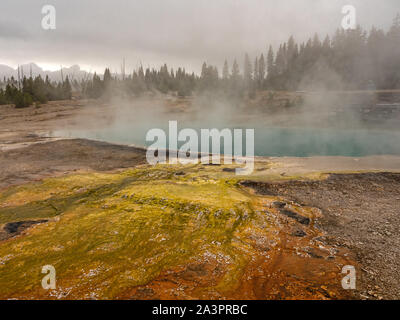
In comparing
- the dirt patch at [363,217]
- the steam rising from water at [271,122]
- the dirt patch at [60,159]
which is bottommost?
the dirt patch at [363,217]

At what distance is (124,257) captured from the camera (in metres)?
4.93

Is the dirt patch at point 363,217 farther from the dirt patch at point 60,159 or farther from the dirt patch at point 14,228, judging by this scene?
the dirt patch at point 60,159

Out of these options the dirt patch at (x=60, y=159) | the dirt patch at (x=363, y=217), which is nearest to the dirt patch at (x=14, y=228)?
the dirt patch at (x=60, y=159)

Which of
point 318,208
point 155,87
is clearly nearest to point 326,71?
point 155,87

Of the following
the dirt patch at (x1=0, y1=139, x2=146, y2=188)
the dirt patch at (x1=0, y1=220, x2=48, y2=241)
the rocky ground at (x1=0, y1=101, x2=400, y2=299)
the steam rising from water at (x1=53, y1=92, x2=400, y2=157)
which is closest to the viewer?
the rocky ground at (x1=0, y1=101, x2=400, y2=299)

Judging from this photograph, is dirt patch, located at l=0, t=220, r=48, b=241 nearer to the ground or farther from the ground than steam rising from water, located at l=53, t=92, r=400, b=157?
nearer to the ground

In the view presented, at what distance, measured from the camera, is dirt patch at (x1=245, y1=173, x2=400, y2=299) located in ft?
14.4

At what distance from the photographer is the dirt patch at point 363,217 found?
4.38 metres

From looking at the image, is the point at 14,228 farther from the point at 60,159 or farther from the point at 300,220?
the point at 60,159

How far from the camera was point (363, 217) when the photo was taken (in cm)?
682

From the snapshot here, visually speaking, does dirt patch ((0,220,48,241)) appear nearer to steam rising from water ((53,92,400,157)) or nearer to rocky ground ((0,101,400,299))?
rocky ground ((0,101,400,299))

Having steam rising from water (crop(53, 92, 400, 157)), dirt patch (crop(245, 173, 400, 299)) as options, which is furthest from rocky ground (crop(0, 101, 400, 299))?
steam rising from water (crop(53, 92, 400, 157))
